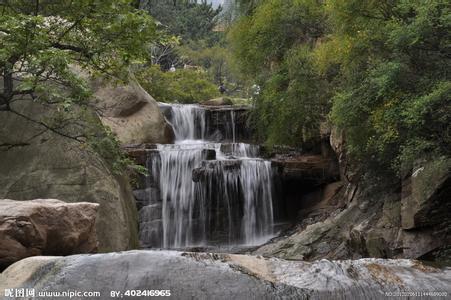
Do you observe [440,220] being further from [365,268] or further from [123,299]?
[123,299]

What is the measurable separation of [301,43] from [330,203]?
576cm

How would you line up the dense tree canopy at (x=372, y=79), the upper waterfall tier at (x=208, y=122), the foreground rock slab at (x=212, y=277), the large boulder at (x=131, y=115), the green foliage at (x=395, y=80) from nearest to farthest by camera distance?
the foreground rock slab at (x=212, y=277) → the green foliage at (x=395, y=80) → the dense tree canopy at (x=372, y=79) → the large boulder at (x=131, y=115) → the upper waterfall tier at (x=208, y=122)

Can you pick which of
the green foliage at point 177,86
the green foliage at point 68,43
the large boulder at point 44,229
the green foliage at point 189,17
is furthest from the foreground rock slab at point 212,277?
the green foliage at point 189,17

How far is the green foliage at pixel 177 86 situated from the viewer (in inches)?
1110

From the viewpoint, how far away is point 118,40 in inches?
321

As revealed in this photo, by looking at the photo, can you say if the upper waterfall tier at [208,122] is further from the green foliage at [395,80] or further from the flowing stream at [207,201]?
the green foliage at [395,80]

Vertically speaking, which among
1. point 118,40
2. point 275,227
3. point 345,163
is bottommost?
point 275,227

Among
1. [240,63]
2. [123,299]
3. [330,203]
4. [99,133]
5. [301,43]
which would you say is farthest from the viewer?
[240,63]

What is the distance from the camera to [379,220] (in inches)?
412

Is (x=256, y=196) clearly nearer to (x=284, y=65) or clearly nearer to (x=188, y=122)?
(x=284, y=65)

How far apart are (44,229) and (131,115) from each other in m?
12.9

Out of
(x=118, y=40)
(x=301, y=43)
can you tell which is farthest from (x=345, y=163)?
(x=118, y=40)

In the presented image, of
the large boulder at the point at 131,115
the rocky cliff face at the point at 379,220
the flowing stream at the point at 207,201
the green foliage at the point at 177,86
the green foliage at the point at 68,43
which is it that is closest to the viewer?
the green foliage at the point at 68,43

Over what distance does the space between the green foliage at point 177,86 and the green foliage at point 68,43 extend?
17993 millimetres
